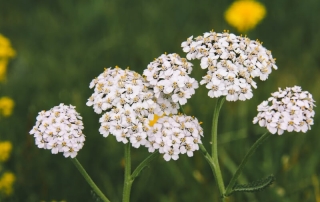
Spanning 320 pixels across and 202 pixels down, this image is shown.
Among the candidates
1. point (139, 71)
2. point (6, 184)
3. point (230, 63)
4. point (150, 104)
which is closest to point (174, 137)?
point (150, 104)

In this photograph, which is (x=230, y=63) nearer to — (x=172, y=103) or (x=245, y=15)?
(x=172, y=103)

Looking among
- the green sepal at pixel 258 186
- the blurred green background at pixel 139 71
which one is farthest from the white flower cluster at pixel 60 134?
the blurred green background at pixel 139 71

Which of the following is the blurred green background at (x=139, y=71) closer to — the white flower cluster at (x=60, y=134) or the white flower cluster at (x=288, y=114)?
the white flower cluster at (x=60, y=134)

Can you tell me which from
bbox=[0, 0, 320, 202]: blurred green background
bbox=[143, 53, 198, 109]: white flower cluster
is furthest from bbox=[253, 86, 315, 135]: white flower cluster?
bbox=[0, 0, 320, 202]: blurred green background

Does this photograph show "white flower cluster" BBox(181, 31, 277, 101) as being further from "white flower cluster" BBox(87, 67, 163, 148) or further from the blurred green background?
the blurred green background

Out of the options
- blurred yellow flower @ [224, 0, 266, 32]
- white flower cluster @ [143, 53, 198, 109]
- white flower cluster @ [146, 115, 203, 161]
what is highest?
blurred yellow flower @ [224, 0, 266, 32]

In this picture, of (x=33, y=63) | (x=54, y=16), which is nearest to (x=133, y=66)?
(x=33, y=63)
